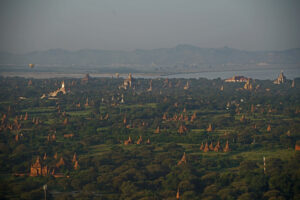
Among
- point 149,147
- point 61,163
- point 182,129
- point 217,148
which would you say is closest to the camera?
point 61,163

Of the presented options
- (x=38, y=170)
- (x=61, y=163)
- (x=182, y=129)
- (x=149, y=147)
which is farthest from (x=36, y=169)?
(x=182, y=129)

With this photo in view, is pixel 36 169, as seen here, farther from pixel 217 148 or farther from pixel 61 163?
pixel 217 148

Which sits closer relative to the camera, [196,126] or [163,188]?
[163,188]

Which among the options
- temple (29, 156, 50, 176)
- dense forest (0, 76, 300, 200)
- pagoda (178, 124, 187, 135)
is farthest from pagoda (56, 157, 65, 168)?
pagoda (178, 124, 187, 135)

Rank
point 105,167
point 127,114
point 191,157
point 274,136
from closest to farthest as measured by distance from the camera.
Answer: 1. point 105,167
2. point 191,157
3. point 274,136
4. point 127,114

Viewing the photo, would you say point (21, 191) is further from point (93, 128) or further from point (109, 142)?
point (93, 128)

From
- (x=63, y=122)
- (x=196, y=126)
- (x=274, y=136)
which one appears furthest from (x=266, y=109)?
(x=63, y=122)

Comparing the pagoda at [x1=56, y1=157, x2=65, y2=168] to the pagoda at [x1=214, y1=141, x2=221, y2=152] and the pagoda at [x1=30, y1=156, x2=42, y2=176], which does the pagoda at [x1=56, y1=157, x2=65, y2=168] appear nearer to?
the pagoda at [x1=30, y1=156, x2=42, y2=176]

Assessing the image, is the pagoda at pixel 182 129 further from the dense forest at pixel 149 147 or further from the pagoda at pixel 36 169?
the pagoda at pixel 36 169

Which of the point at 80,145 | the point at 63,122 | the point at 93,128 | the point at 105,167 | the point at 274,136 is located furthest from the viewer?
the point at 63,122
